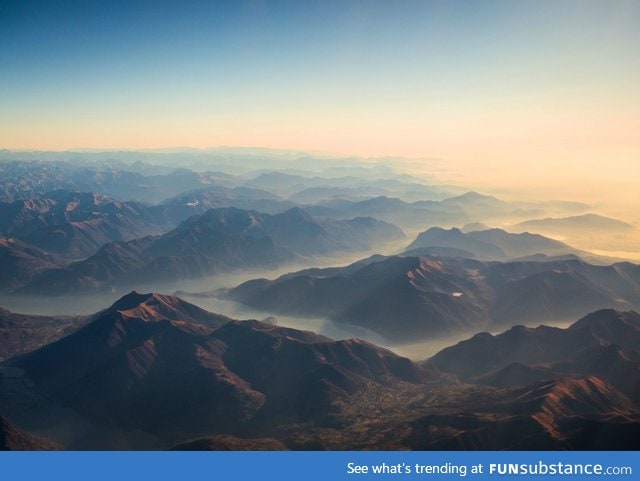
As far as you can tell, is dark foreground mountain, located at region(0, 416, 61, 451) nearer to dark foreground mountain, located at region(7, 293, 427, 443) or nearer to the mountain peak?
dark foreground mountain, located at region(7, 293, 427, 443)

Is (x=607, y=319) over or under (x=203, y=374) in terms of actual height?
over

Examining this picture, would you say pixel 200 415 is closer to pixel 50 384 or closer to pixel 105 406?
pixel 105 406

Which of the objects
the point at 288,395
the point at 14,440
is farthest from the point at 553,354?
the point at 14,440

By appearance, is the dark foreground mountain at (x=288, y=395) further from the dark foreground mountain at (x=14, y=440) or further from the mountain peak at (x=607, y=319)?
the dark foreground mountain at (x=14, y=440)

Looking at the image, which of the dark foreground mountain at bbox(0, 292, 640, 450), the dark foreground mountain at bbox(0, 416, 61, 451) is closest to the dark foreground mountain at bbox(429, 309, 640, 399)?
the dark foreground mountain at bbox(0, 292, 640, 450)

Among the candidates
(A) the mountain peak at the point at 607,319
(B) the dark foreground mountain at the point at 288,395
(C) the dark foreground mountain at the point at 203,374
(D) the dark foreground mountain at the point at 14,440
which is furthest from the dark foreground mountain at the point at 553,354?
(D) the dark foreground mountain at the point at 14,440

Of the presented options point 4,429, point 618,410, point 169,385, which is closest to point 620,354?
point 618,410

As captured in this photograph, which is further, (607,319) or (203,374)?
(607,319)

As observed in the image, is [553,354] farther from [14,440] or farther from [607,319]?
[14,440]
